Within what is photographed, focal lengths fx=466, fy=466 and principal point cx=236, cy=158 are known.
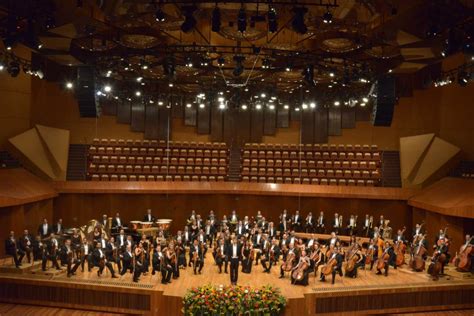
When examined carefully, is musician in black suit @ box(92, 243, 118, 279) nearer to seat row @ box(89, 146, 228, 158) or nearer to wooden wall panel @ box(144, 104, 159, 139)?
seat row @ box(89, 146, 228, 158)

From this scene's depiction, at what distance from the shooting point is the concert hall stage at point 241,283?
29.9ft

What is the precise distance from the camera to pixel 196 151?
687 inches

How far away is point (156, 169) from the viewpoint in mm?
16234

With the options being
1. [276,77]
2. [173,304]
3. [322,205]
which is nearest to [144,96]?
[276,77]

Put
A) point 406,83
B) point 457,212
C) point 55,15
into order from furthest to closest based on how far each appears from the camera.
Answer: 1. point 406,83
2. point 457,212
3. point 55,15

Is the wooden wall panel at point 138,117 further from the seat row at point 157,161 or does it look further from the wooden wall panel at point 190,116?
the seat row at point 157,161

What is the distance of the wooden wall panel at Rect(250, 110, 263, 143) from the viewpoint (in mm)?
19047

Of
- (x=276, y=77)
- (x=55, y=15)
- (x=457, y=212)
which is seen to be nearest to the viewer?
(x=55, y=15)

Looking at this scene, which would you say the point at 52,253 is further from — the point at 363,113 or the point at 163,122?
the point at 363,113

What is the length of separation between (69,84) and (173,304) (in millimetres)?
7192

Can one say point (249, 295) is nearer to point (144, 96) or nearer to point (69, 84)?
point (69, 84)

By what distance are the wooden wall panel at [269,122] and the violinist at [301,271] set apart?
972cm

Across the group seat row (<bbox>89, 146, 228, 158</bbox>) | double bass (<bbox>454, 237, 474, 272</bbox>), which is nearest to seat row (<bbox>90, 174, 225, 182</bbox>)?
seat row (<bbox>89, 146, 228, 158</bbox>)

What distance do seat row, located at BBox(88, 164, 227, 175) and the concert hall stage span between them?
248 inches
